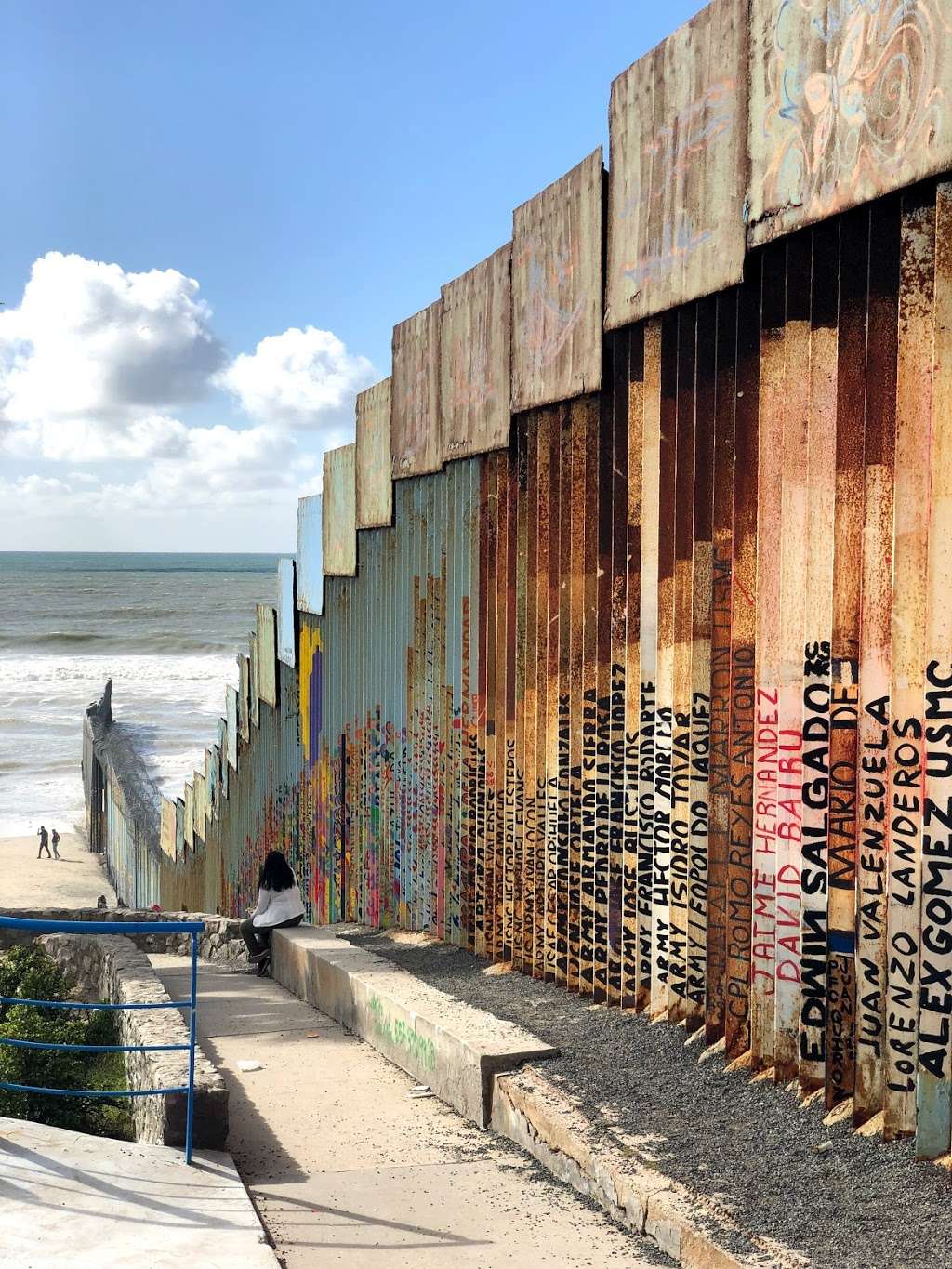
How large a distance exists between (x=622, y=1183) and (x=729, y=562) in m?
2.47

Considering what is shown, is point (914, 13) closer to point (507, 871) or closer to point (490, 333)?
point (490, 333)

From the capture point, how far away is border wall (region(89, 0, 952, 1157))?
4.30m

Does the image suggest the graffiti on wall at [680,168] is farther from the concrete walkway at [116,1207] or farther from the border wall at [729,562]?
the concrete walkway at [116,1207]

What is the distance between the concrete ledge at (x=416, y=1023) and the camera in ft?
18.1

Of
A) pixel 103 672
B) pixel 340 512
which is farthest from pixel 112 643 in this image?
pixel 340 512

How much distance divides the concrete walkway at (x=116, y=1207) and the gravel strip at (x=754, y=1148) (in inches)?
54.8

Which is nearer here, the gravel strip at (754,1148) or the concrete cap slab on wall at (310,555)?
the gravel strip at (754,1148)

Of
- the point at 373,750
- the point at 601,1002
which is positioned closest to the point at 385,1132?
the point at 601,1002

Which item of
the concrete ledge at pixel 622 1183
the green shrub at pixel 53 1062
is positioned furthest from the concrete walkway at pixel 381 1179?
the green shrub at pixel 53 1062

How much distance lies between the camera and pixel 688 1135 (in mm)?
4656

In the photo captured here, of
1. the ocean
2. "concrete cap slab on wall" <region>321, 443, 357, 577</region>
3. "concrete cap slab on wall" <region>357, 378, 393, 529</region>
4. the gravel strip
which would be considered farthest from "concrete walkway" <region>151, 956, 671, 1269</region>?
the ocean

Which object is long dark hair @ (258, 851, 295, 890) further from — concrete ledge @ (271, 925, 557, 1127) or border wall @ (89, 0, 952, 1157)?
border wall @ (89, 0, 952, 1157)

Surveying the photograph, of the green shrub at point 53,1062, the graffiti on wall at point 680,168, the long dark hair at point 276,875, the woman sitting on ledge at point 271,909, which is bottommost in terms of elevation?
the green shrub at point 53,1062

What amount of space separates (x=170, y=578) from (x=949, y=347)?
12632cm
